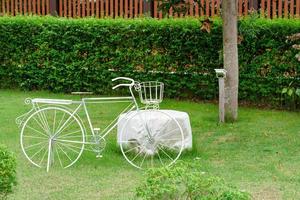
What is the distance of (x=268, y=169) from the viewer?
8.20 meters

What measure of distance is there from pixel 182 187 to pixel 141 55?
856 centimetres

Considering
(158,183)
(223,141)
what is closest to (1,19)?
(223,141)

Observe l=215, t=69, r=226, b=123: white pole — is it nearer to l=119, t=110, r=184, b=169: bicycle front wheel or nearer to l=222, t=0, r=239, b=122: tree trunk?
l=222, t=0, r=239, b=122: tree trunk

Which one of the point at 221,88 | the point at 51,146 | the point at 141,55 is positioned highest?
the point at 141,55

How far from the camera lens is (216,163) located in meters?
8.50

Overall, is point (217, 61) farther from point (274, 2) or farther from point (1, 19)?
point (1, 19)

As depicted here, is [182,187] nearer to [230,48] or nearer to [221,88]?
[221,88]

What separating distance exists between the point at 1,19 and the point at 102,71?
9.03 feet

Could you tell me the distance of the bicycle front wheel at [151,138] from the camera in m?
8.53

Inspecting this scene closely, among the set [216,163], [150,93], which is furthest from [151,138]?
[216,163]

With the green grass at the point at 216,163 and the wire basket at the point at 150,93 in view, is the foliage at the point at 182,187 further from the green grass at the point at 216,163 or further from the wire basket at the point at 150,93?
the wire basket at the point at 150,93

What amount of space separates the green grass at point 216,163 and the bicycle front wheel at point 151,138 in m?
0.19

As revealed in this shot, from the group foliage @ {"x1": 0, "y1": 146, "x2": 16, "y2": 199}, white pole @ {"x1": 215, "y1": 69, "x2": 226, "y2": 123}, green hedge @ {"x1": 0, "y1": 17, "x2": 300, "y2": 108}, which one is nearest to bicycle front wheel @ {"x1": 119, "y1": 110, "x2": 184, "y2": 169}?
white pole @ {"x1": 215, "y1": 69, "x2": 226, "y2": 123}

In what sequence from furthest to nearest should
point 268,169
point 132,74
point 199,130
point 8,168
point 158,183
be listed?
1. point 132,74
2. point 199,130
3. point 268,169
4. point 8,168
5. point 158,183
